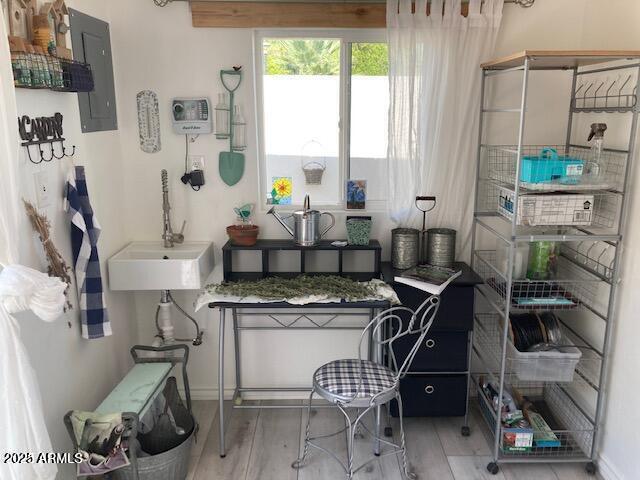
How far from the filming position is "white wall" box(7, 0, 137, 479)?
2.03 m

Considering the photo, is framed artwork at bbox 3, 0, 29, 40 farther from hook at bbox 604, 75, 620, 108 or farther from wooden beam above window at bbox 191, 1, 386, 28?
hook at bbox 604, 75, 620, 108

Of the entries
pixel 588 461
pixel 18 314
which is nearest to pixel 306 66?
pixel 18 314

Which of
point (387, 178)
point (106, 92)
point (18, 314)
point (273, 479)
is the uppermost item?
point (106, 92)

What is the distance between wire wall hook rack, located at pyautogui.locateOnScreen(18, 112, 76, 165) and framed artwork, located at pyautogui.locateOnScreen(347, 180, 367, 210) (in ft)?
4.72

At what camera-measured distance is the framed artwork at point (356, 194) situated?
3061 millimetres

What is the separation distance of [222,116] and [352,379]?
1536mm

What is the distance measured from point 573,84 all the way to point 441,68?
69cm

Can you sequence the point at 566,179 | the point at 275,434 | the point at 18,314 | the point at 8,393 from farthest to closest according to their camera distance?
the point at 275,434, the point at 566,179, the point at 18,314, the point at 8,393

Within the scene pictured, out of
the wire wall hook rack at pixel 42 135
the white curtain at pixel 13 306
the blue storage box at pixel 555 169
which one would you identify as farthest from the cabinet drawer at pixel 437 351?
the wire wall hook rack at pixel 42 135

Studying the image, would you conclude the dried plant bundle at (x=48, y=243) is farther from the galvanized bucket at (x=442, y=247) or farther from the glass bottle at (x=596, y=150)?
the glass bottle at (x=596, y=150)

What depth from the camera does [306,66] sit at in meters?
2.97

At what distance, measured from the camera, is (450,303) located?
8.98 feet

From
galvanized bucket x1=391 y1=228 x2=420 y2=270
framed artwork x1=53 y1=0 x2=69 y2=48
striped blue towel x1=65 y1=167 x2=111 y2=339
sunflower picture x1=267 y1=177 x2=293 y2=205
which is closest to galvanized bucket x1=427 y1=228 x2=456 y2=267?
galvanized bucket x1=391 y1=228 x2=420 y2=270

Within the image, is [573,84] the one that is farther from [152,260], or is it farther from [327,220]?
[152,260]
